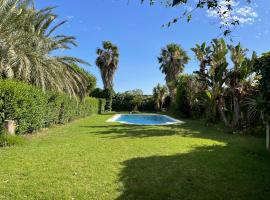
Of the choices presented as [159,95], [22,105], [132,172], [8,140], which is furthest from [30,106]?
[159,95]

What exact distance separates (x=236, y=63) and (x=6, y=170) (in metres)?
13.9

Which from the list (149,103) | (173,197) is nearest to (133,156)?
(173,197)

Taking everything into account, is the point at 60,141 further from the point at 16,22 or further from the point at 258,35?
the point at 258,35

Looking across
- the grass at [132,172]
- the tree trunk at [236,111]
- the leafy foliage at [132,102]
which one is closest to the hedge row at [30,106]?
the grass at [132,172]

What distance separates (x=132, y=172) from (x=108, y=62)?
3789 cm

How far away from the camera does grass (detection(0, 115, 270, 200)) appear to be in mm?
5527

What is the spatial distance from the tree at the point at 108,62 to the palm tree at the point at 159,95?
6.88m

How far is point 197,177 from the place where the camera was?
262 inches

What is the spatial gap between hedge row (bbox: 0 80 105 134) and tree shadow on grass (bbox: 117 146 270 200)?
17.9ft

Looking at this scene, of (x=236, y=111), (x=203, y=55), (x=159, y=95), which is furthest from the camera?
(x=159, y=95)

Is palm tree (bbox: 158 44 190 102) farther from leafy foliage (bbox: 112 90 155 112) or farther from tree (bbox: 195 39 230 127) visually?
tree (bbox: 195 39 230 127)

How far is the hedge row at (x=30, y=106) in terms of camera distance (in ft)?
35.6

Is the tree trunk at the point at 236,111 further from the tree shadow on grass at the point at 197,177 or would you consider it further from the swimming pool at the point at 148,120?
the tree shadow on grass at the point at 197,177

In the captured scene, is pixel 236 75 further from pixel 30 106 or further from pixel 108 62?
pixel 108 62
